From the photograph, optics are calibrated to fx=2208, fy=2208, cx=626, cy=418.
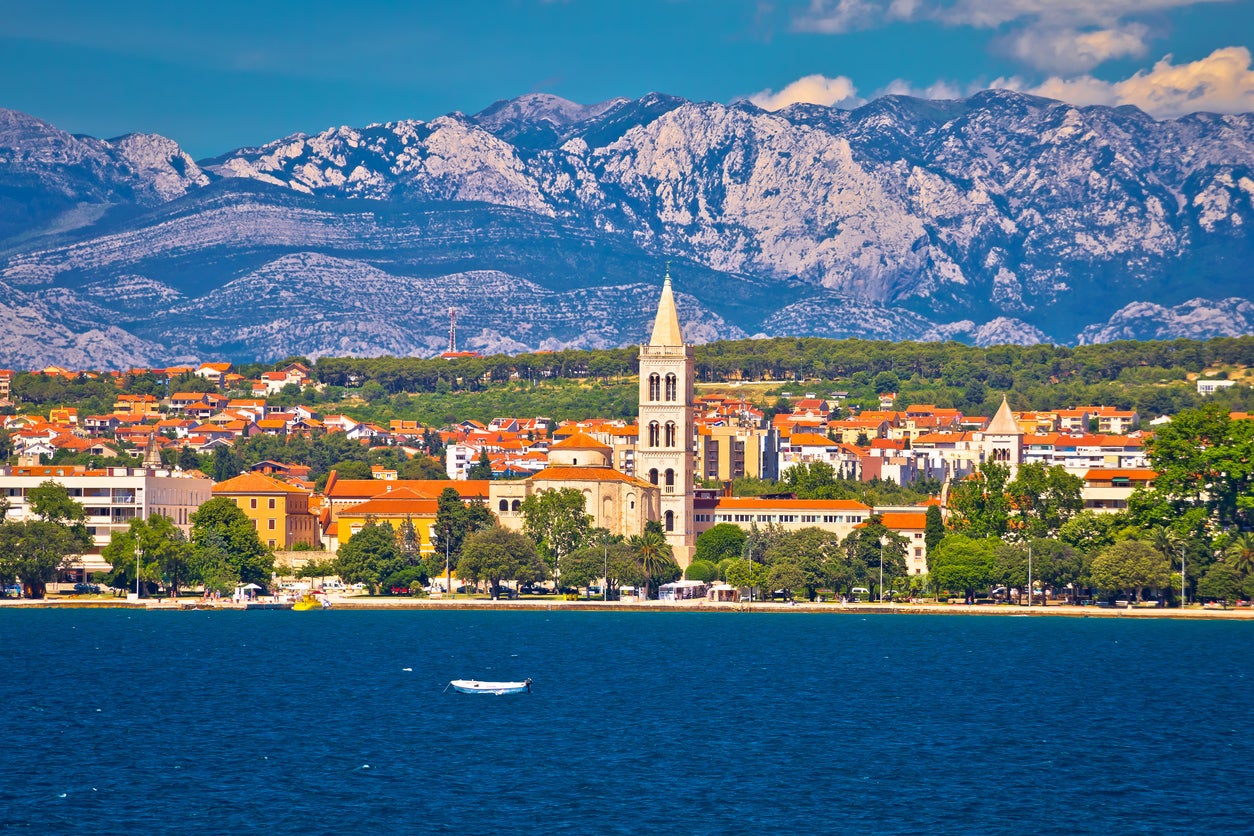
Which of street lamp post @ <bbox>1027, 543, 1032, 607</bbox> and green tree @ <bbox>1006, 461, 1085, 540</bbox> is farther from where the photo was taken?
green tree @ <bbox>1006, 461, 1085, 540</bbox>

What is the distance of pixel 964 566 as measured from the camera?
11544 centimetres

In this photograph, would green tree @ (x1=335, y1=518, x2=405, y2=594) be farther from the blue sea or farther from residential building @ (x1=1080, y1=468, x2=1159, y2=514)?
residential building @ (x1=1080, y1=468, x2=1159, y2=514)

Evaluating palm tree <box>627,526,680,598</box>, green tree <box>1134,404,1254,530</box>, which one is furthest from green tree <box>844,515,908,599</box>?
green tree <box>1134,404,1254,530</box>

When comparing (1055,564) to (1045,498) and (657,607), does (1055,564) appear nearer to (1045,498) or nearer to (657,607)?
(1045,498)

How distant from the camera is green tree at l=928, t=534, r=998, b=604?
378ft

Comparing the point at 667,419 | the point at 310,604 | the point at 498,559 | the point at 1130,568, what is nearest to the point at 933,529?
the point at 1130,568

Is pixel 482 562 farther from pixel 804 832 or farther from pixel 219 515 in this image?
pixel 804 832

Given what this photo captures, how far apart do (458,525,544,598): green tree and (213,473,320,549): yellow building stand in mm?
20896

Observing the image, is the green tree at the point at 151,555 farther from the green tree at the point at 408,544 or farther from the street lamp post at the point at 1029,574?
the street lamp post at the point at 1029,574

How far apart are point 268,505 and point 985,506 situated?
4398 cm

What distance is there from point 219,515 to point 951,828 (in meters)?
76.3

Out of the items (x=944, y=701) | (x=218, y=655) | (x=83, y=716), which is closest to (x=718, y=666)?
(x=944, y=701)

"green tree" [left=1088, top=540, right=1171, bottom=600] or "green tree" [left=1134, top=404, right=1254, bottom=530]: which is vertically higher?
"green tree" [left=1134, top=404, right=1254, bottom=530]

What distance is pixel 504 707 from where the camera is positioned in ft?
227
